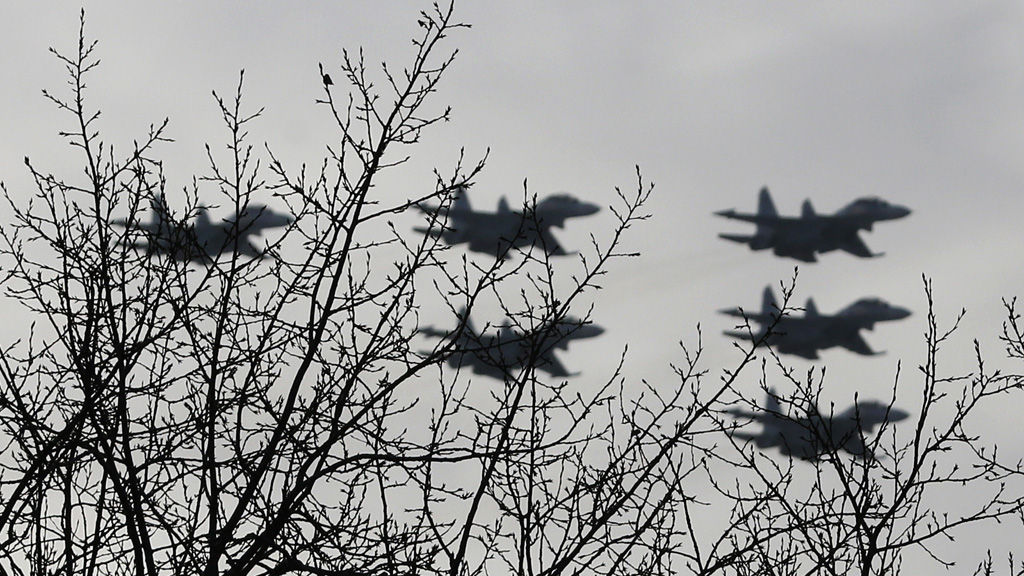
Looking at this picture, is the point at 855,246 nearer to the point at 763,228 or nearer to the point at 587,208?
the point at 763,228

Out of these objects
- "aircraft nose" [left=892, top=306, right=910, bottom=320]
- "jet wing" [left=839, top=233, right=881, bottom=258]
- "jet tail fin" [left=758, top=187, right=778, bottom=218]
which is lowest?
"aircraft nose" [left=892, top=306, right=910, bottom=320]

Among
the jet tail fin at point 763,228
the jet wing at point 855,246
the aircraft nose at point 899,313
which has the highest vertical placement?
the jet tail fin at point 763,228

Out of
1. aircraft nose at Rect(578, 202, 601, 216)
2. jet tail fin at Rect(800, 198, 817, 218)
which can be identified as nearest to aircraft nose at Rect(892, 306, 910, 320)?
jet tail fin at Rect(800, 198, 817, 218)

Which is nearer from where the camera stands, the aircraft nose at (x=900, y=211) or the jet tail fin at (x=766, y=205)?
the aircraft nose at (x=900, y=211)

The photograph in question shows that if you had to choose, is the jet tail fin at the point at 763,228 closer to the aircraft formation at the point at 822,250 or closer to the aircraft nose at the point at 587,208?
the aircraft formation at the point at 822,250

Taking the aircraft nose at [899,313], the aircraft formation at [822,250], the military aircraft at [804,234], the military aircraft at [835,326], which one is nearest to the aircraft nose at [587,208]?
the aircraft formation at [822,250]

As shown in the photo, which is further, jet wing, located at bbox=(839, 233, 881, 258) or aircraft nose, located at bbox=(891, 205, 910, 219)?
jet wing, located at bbox=(839, 233, 881, 258)

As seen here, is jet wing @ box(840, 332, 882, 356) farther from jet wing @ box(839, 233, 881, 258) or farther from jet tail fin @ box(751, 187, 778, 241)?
jet tail fin @ box(751, 187, 778, 241)

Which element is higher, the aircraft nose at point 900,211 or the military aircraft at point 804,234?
the military aircraft at point 804,234

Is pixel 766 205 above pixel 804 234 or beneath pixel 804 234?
above

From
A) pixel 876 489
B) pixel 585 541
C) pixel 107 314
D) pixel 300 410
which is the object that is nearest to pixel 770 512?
pixel 876 489

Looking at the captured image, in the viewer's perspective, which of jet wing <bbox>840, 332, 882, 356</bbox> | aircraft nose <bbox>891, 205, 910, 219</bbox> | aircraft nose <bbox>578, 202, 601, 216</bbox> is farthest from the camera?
jet wing <bbox>840, 332, 882, 356</bbox>

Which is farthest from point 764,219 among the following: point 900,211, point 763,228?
point 900,211

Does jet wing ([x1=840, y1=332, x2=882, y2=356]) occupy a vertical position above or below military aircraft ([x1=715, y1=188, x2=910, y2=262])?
below
